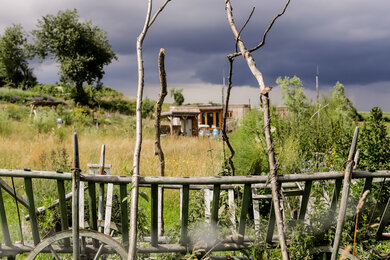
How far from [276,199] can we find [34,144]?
8195 mm

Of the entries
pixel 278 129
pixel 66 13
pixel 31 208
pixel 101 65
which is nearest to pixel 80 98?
pixel 101 65

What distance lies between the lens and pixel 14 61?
41.4 meters

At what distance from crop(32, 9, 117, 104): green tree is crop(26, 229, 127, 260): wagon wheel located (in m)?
32.5

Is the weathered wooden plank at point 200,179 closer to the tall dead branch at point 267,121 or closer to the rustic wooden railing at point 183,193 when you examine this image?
the rustic wooden railing at point 183,193

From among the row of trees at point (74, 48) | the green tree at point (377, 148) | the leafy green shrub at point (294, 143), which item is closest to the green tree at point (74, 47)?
the row of trees at point (74, 48)

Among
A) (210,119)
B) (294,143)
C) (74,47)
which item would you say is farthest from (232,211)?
(74,47)

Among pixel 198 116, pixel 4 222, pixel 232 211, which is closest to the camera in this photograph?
pixel 4 222

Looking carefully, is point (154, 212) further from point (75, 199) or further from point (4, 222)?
point (4, 222)

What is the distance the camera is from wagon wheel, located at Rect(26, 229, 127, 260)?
2289 mm

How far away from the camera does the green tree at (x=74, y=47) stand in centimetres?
3441

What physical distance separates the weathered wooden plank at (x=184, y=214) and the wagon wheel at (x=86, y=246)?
16.0 inches

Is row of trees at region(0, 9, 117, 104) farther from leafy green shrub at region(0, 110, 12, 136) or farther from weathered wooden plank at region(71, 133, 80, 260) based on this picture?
weathered wooden plank at region(71, 133, 80, 260)

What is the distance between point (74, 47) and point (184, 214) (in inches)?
1428

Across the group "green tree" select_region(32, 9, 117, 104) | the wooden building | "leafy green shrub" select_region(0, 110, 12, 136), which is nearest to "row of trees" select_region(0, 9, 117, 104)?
"green tree" select_region(32, 9, 117, 104)
